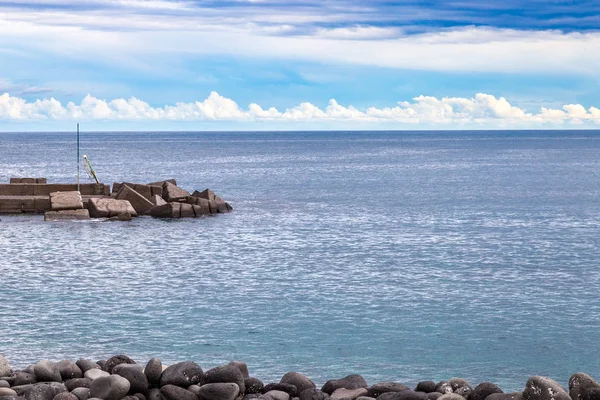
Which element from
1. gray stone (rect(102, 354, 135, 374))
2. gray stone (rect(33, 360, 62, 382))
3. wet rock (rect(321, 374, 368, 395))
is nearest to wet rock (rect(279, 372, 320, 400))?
wet rock (rect(321, 374, 368, 395))

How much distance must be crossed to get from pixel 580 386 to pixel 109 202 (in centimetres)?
3279

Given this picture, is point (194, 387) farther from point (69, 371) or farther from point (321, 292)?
point (321, 292)

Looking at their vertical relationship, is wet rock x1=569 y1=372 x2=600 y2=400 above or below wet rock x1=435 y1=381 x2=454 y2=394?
above

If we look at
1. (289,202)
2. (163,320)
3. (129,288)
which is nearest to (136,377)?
(163,320)

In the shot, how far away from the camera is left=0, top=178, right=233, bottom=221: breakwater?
41875 mm

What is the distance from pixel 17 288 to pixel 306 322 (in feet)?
28.7

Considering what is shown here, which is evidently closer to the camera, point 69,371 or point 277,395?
point 277,395

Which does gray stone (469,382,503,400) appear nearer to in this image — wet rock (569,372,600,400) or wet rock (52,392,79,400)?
wet rock (569,372,600,400)

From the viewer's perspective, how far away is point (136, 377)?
13.8 meters

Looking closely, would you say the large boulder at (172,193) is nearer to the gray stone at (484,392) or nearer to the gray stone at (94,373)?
the gray stone at (94,373)

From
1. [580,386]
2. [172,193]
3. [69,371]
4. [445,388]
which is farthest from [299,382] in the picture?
[172,193]

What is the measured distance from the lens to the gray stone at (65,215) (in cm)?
4081

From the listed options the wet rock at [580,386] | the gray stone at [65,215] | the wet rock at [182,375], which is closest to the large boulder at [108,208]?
the gray stone at [65,215]

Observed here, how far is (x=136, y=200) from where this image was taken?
44.1m
